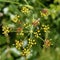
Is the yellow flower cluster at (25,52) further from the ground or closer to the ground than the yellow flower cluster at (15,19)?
closer to the ground

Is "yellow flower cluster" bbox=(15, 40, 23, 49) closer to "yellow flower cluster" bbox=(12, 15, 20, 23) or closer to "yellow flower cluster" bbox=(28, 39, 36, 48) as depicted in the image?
"yellow flower cluster" bbox=(28, 39, 36, 48)

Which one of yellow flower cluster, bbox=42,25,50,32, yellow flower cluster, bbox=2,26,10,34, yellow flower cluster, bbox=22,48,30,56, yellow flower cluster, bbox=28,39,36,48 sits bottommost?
yellow flower cluster, bbox=22,48,30,56

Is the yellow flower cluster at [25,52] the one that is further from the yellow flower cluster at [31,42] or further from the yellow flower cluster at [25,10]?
the yellow flower cluster at [25,10]

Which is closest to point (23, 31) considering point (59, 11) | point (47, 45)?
point (47, 45)

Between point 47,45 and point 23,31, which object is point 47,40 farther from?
point 23,31

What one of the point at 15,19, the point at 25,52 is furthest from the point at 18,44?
the point at 15,19

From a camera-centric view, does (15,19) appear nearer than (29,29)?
No

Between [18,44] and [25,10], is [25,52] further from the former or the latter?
[25,10]

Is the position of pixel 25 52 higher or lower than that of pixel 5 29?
lower

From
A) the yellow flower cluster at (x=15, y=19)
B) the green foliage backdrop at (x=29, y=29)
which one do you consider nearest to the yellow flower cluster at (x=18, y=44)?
the green foliage backdrop at (x=29, y=29)

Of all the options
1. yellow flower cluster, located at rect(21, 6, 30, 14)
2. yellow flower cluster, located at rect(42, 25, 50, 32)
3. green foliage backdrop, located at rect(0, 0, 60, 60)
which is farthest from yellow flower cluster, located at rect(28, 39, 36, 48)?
yellow flower cluster, located at rect(21, 6, 30, 14)

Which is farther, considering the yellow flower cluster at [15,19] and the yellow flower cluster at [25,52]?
the yellow flower cluster at [15,19]
